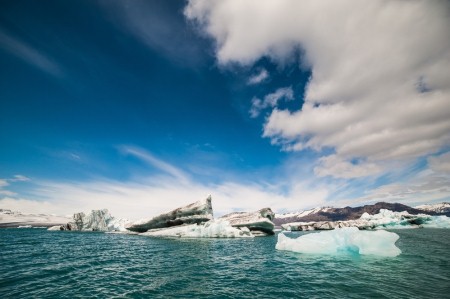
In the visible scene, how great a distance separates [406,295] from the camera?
35.7ft

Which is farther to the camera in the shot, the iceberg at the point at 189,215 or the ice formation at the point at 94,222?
the ice formation at the point at 94,222

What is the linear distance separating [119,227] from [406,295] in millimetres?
91905

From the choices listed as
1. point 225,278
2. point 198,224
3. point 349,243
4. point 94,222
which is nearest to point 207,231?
point 198,224

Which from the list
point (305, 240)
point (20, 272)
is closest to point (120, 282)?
point (20, 272)

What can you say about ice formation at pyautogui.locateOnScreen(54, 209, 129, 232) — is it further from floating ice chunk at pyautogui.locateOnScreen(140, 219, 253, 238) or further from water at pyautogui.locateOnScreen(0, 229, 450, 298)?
water at pyautogui.locateOnScreen(0, 229, 450, 298)

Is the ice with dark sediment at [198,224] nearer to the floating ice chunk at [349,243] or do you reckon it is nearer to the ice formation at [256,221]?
the ice formation at [256,221]

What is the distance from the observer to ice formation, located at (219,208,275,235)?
5497 cm

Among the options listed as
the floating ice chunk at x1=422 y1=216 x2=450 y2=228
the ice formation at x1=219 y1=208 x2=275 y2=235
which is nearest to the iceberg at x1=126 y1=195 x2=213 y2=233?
the ice formation at x1=219 y1=208 x2=275 y2=235

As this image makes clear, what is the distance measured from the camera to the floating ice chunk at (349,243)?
2108 cm

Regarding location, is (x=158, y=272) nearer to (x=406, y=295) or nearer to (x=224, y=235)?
(x=406, y=295)

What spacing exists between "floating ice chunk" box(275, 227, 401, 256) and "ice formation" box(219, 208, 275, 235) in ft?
92.5

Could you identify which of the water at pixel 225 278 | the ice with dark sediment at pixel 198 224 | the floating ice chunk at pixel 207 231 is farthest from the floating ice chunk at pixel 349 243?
the ice with dark sediment at pixel 198 224

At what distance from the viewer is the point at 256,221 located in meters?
54.5

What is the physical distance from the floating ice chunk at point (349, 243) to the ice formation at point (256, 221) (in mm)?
28207
